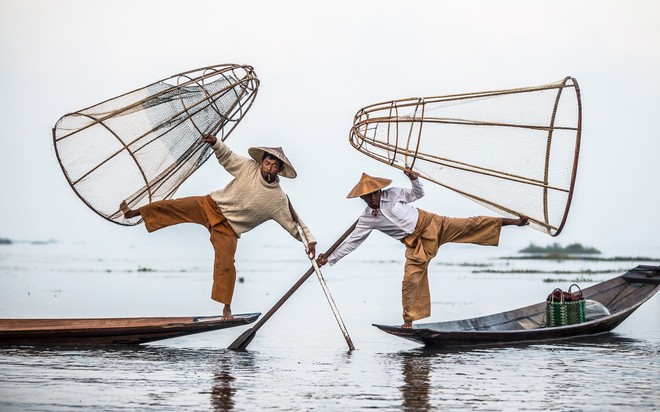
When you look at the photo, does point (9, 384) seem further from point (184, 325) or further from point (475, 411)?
point (475, 411)

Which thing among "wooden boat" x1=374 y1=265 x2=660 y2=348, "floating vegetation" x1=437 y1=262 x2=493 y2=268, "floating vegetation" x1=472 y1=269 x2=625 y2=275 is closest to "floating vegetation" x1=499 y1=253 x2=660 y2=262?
"floating vegetation" x1=437 y1=262 x2=493 y2=268

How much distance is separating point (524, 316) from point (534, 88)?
2727mm

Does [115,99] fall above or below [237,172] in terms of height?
above

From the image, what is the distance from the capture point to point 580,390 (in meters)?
7.23

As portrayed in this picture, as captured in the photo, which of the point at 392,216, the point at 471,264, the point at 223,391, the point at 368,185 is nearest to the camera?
the point at 223,391

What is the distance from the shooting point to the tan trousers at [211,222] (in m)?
9.12

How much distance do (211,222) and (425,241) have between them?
6.35ft

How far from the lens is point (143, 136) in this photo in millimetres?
9500

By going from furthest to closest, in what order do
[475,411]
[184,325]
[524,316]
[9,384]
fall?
[524,316] < [184,325] < [9,384] < [475,411]

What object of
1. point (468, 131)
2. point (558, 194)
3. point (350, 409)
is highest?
point (468, 131)

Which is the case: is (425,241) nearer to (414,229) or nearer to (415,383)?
(414,229)

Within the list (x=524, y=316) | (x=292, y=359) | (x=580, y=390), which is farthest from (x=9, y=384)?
(x=524, y=316)

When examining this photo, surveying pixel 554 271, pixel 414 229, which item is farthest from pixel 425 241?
pixel 554 271

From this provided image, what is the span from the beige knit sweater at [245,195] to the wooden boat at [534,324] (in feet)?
4.69
